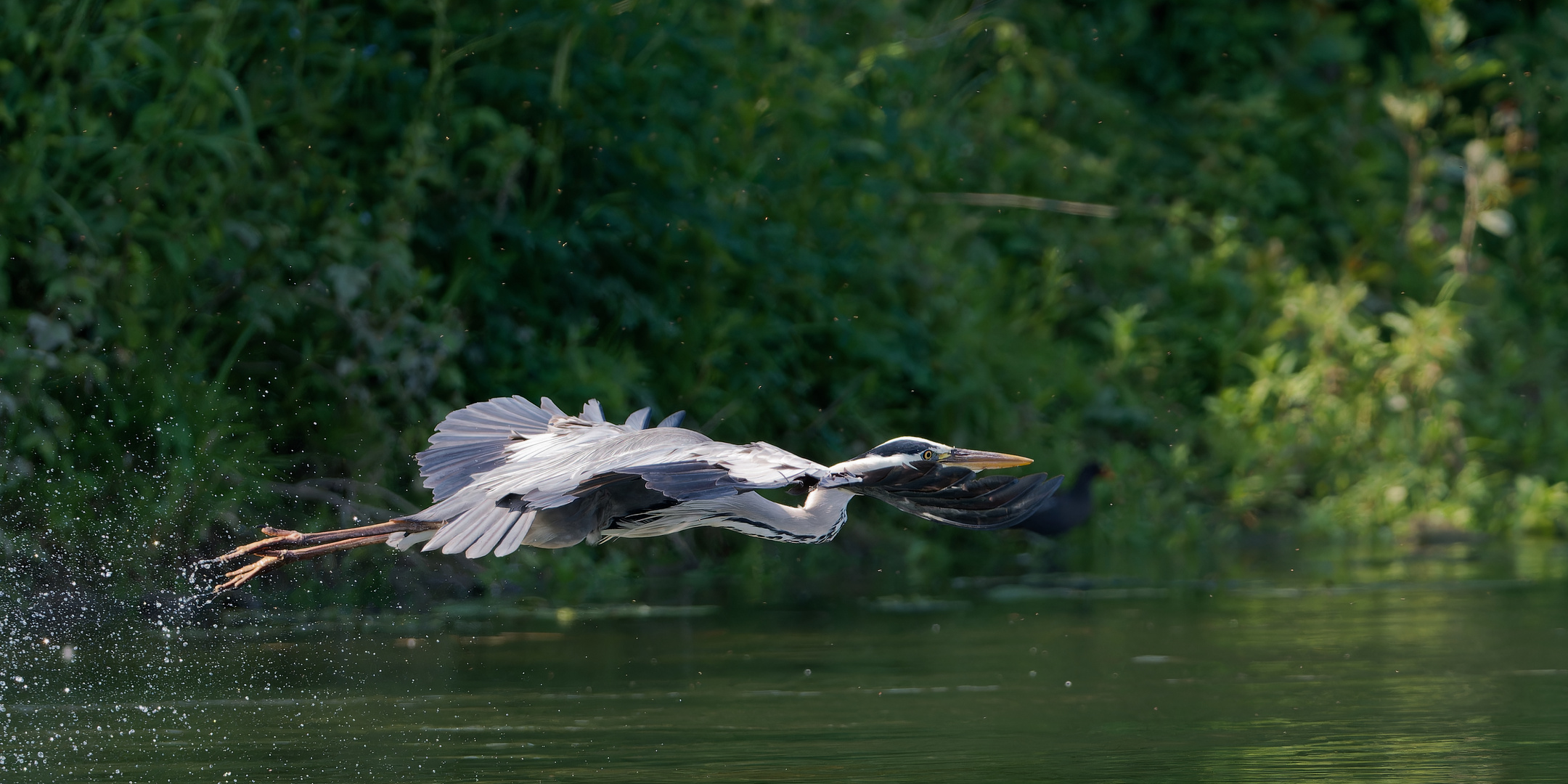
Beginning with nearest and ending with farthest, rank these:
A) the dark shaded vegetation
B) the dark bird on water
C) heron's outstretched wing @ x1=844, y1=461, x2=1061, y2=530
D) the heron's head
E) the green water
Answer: heron's outstretched wing @ x1=844, y1=461, x2=1061, y2=530, the heron's head, the green water, the dark shaded vegetation, the dark bird on water

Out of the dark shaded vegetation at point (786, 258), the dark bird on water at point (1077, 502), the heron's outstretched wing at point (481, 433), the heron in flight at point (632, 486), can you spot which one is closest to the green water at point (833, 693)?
the heron in flight at point (632, 486)

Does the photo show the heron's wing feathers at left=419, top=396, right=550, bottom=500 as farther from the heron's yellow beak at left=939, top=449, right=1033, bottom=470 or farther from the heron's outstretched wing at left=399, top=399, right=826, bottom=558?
the heron's yellow beak at left=939, top=449, right=1033, bottom=470

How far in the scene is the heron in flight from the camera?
4.66m

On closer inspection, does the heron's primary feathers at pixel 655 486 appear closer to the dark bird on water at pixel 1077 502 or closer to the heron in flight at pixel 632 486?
the heron in flight at pixel 632 486

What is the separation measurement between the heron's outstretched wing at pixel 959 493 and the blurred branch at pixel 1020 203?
26.0ft

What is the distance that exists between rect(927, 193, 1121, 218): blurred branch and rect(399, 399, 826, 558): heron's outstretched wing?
6619 mm

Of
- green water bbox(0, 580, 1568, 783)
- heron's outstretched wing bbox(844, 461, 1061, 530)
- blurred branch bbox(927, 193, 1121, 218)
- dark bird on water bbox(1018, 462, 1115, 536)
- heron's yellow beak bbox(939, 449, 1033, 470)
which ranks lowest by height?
green water bbox(0, 580, 1568, 783)

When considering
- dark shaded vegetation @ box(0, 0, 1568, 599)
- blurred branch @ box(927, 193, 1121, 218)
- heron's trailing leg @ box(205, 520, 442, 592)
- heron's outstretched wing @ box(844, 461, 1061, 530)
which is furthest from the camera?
blurred branch @ box(927, 193, 1121, 218)

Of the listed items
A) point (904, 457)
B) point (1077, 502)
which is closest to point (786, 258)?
point (1077, 502)

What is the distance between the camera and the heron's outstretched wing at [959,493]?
15.1 feet

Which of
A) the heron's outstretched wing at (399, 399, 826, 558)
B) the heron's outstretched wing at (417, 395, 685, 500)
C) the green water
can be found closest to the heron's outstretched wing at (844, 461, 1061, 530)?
the heron's outstretched wing at (399, 399, 826, 558)

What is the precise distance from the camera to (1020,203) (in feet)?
42.1

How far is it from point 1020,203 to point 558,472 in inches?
319

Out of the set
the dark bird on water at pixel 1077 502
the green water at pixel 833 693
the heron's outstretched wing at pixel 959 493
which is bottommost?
the green water at pixel 833 693
